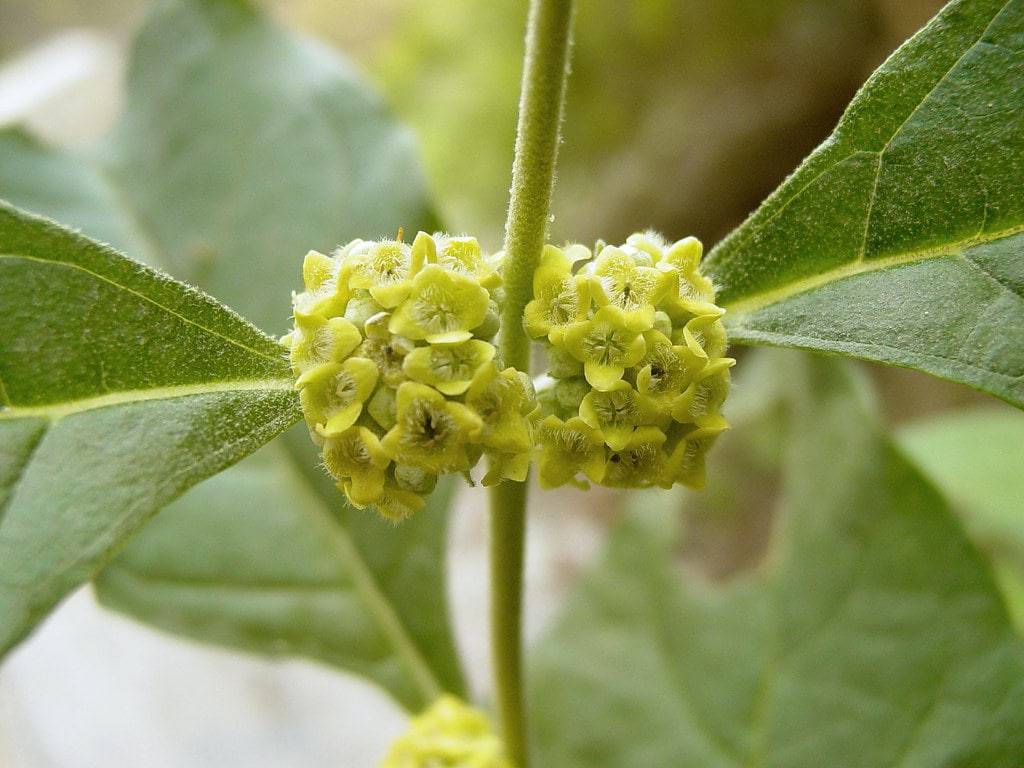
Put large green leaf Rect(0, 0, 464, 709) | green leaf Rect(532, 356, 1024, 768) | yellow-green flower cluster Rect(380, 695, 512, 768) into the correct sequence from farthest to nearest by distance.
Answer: large green leaf Rect(0, 0, 464, 709)
green leaf Rect(532, 356, 1024, 768)
yellow-green flower cluster Rect(380, 695, 512, 768)

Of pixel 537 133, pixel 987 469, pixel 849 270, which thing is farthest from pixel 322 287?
pixel 987 469

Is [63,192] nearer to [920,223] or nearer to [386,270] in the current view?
[386,270]

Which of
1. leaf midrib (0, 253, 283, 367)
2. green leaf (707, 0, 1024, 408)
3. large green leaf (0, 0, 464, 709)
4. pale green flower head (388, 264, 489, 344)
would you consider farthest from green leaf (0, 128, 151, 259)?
green leaf (707, 0, 1024, 408)

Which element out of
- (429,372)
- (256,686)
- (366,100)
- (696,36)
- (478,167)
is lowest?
(429,372)

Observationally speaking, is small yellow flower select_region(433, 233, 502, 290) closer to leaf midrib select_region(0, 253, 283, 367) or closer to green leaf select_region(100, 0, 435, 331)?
leaf midrib select_region(0, 253, 283, 367)

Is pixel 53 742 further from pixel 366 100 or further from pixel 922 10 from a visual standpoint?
pixel 922 10

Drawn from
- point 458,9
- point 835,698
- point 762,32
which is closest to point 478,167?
point 458,9
